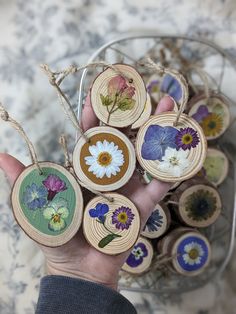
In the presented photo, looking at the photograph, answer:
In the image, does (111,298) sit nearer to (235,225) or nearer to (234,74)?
(235,225)

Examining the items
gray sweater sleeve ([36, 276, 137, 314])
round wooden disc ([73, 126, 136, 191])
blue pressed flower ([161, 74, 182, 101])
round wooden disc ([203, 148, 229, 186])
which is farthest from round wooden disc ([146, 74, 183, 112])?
gray sweater sleeve ([36, 276, 137, 314])

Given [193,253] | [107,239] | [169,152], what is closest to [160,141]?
[169,152]

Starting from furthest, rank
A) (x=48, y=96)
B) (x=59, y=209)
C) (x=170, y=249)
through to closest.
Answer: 1. (x=48, y=96)
2. (x=170, y=249)
3. (x=59, y=209)

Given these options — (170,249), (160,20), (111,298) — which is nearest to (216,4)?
(160,20)

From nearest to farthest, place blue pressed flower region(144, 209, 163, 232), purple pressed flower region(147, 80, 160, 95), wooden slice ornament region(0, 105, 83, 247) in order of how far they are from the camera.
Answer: wooden slice ornament region(0, 105, 83, 247) < blue pressed flower region(144, 209, 163, 232) < purple pressed flower region(147, 80, 160, 95)

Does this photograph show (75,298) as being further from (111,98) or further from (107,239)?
Answer: (111,98)

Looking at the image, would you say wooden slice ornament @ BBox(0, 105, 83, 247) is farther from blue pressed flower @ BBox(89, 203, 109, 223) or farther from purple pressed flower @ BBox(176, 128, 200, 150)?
purple pressed flower @ BBox(176, 128, 200, 150)

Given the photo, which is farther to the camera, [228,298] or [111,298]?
[228,298]
